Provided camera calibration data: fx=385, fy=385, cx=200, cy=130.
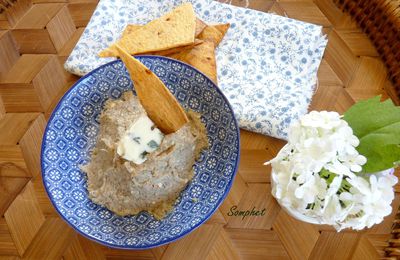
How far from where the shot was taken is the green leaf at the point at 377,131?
2.13ft

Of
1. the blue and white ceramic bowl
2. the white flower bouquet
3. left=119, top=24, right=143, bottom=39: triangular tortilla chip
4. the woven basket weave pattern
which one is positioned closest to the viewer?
the white flower bouquet

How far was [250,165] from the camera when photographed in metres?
0.95

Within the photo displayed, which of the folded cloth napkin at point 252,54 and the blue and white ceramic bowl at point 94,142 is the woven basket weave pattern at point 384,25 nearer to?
the folded cloth napkin at point 252,54

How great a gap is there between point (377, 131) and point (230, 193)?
1.21 ft

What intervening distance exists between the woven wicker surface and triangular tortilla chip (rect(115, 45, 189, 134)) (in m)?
0.21

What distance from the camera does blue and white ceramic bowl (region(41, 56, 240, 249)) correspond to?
2.70ft

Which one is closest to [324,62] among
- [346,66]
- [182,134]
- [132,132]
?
[346,66]

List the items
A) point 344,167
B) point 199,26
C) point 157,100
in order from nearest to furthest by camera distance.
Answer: point 344,167
point 157,100
point 199,26

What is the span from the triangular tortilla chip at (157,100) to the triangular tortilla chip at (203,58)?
0.21m

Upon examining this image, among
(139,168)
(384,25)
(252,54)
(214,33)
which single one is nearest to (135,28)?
(214,33)

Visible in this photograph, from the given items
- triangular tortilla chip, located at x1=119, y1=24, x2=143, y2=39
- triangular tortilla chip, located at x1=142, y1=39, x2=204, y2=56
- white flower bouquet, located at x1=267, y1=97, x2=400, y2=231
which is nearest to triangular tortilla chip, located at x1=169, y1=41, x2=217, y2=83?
triangular tortilla chip, located at x1=142, y1=39, x2=204, y2=56

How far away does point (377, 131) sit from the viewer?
70 centimetres

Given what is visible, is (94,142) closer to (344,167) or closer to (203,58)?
(203,58)

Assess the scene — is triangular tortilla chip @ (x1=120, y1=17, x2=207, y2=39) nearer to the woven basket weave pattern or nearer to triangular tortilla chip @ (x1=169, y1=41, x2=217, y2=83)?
triangular tortilla chip @ (x1=169, y1=41, x2=217, y2=83)
